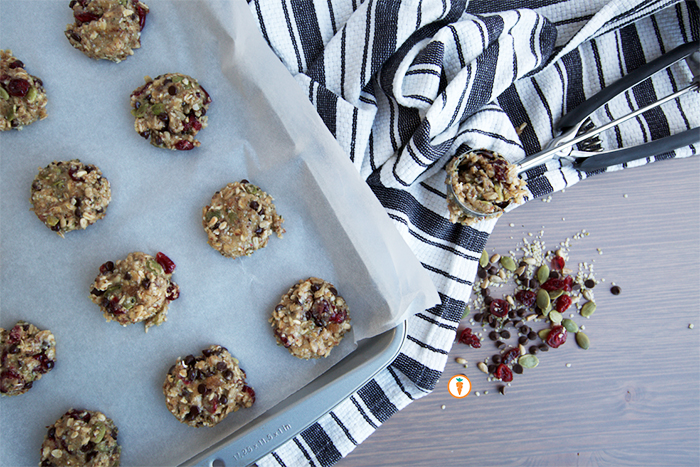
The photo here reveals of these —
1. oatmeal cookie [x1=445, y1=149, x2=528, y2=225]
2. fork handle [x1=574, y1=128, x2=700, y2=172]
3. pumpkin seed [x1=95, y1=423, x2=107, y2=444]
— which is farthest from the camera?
fork handle [x1=574, y1=128, x2=700, y2=172]

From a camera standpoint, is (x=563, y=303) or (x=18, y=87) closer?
(x=18, y=87)

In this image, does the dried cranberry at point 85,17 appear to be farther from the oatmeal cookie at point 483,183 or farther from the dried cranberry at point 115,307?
the oatmeal cookie at point 483,183

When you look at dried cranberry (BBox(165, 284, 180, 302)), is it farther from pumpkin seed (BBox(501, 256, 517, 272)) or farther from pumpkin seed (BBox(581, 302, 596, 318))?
pumpkin seed (BBox(581, 302, 596, 318))

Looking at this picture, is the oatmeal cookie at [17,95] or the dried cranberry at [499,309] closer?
the oatmeal cookie at [17,95]

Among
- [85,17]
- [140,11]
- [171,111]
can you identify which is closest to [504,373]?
[171,111]

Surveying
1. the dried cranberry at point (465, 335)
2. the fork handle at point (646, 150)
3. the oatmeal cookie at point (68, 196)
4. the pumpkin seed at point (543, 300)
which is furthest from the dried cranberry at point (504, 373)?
the oatmeal cookie at point (68, 196)

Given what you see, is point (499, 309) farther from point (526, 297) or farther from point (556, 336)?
point (556, 336)

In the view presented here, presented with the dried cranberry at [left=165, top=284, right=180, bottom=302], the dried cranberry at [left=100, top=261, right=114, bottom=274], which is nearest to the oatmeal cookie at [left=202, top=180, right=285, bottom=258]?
the dried cranberry at [left=165, top=284, right=180, bottom=302]
